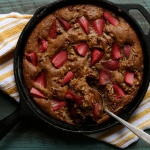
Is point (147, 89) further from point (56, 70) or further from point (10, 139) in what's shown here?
point (10, 139)

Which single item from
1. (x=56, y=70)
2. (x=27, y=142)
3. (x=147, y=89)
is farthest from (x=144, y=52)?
(x=27, y=142)

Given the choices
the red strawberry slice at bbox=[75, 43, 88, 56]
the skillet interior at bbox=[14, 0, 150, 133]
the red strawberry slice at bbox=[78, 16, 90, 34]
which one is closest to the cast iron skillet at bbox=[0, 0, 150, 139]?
the skillet interior at bbox=[14, 0, 150, 133]

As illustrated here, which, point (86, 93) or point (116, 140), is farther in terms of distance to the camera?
point (116, 140)

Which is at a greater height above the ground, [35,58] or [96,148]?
[35,58]

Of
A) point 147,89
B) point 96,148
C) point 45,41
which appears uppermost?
point 45,41

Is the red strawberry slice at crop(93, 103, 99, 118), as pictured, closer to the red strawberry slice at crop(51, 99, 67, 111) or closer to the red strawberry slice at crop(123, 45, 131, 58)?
the red strawberry slice at crop(51, 99, 67, 111)

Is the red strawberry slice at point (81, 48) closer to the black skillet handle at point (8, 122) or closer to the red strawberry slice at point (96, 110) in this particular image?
the red strawberry slice at point (96, 110)
